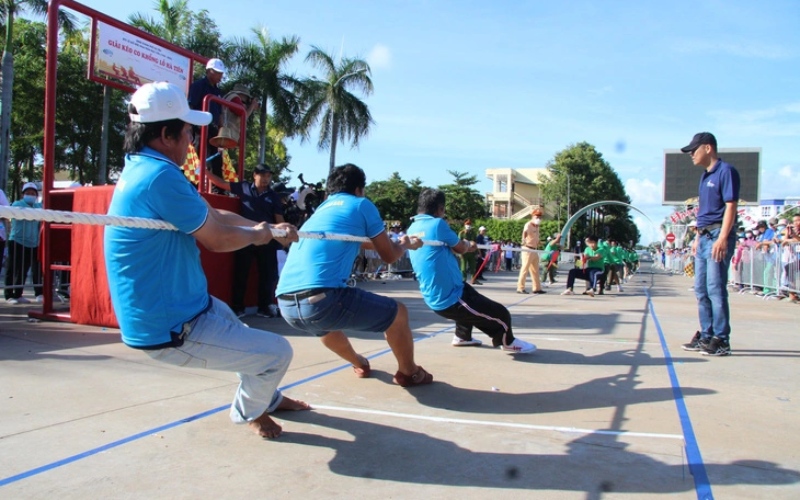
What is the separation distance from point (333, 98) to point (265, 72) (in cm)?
413

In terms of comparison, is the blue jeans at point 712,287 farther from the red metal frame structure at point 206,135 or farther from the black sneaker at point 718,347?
the red metal frame structure at point 206,135

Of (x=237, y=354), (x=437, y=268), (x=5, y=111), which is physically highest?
(x=5, y=111)

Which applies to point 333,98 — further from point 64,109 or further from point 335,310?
point 335,310

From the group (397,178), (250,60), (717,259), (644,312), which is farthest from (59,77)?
(397,178)

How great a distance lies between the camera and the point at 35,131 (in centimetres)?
2709

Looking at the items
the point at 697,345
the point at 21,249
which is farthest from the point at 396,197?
the point at 697,345

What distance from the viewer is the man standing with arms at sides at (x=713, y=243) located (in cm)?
557

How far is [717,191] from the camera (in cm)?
576

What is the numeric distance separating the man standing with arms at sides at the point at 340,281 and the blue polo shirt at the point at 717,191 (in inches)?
136

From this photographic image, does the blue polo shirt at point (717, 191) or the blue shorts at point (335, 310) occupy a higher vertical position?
the blue polo shirt at point (717, 191)

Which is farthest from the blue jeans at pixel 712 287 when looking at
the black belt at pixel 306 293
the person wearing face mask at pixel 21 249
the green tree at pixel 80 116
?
the green tree at pixel 80 116

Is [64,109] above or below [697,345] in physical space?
above

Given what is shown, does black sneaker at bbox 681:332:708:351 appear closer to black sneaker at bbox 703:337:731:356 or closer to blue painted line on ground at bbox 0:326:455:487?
black sneaker at bbox 703:337:731:356

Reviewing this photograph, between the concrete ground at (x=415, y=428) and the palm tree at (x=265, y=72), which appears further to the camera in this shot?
the palm tree at (x=265, y=72)
